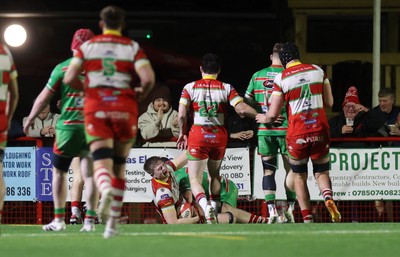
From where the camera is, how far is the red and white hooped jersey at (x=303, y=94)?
16.3 m

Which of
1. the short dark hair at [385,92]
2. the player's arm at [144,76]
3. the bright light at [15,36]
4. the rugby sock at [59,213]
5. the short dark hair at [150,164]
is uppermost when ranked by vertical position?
the bright light at [15,36]

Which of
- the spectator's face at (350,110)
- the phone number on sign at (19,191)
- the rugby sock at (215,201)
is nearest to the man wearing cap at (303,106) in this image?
the rugby sock at (215,201)

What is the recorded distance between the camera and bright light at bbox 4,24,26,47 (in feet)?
71.5

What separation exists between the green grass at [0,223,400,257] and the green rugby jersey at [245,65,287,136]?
7.45 ft

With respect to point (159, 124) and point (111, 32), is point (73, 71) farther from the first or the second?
point (159, 124)

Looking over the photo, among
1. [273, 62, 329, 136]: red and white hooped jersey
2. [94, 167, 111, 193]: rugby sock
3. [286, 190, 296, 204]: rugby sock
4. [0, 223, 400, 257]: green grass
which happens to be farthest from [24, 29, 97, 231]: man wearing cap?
[286, 190, 296, 204]: rugby sock

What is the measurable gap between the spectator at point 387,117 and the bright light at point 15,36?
5.68m

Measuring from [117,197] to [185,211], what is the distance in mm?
5524

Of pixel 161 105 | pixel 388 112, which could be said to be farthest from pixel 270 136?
pixel 388 112

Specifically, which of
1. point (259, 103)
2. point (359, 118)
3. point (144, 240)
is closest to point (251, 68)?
point (359, 118)

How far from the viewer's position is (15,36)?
21828 mm

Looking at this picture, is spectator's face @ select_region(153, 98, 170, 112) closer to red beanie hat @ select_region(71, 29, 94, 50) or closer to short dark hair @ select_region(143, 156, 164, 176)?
short dark hair @ select_region(143, 156, 164, 176)

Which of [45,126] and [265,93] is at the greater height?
[265,93]

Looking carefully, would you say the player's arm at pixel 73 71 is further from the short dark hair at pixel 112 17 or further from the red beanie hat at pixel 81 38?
the red beanie hat at pixel 81 38
